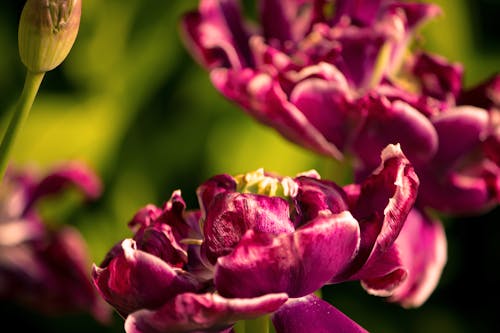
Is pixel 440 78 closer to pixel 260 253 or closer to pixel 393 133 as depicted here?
pixel 393 133

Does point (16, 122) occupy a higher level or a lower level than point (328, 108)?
higher

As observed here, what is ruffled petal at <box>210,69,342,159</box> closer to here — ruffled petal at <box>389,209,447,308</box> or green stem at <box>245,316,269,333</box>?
ruffled petal at <box>389,209,447,308</box>

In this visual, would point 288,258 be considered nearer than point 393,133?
Yes

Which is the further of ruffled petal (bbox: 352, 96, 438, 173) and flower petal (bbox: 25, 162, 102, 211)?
flower petal (bbox: 25, 162, 102, 211)

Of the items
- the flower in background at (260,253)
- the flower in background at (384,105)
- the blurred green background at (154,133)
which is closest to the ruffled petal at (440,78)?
the flower in background at (384,105)

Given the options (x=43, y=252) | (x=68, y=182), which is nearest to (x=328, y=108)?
(x=68, y=182)

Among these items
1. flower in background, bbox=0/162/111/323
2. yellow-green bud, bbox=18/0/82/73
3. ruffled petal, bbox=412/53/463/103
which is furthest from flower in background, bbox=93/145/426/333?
flower in background, bbox=0/162/111/323

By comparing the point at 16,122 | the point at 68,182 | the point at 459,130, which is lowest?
the point at 68,182
